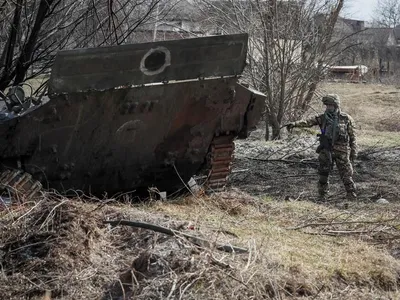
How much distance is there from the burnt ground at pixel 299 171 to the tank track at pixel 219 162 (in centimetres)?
81

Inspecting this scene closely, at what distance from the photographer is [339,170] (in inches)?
361

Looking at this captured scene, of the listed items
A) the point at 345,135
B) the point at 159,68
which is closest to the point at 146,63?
the point at 159,68

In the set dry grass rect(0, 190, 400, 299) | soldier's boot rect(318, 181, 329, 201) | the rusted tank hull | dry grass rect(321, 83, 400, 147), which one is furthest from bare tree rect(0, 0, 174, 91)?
dry grass rect(321, 83, 400, 147)

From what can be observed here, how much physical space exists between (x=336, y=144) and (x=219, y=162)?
1662 millimetres

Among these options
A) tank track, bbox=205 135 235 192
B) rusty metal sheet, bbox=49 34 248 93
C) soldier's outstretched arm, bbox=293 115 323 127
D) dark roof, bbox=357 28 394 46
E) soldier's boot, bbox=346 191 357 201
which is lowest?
dark roof, bbox=357 28 394 46

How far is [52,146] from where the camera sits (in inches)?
285

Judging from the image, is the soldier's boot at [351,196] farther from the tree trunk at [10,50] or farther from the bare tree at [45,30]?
the tree trunk at [10,50]

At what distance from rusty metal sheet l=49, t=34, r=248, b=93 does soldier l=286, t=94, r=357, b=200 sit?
6.13ft

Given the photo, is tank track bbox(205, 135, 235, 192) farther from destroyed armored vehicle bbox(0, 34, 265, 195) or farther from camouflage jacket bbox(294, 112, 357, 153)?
camouflage jacket bbox(294, 112, 357, 153)

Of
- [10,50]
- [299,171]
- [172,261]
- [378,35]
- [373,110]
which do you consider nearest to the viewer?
[172,261]

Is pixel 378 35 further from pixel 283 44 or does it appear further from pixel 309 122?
pixel 309 122

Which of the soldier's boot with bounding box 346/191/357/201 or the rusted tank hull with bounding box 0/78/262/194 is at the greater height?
the rusted tank hull with bounding box 0/78/262/194

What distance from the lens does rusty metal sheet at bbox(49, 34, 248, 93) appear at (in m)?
6.77

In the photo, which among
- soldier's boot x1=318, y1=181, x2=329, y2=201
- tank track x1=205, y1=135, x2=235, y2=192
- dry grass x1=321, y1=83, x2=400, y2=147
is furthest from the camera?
dry grass x1=321, y1=83, x2=400, y2=147
